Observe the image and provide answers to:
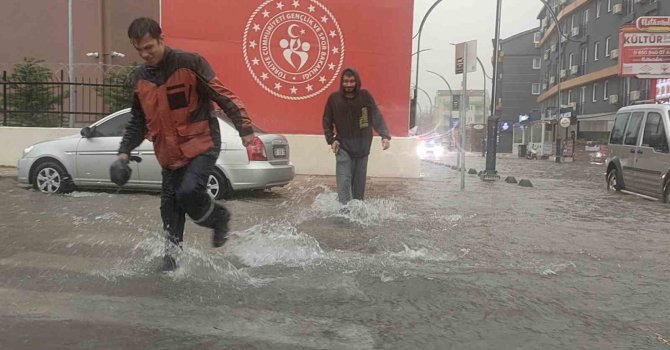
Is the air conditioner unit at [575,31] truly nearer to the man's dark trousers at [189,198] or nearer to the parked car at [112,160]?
the parked car at [112,160]

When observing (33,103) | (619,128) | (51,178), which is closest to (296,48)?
(51,178)

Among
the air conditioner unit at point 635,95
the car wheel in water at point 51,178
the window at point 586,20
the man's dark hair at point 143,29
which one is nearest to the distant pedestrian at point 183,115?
the man's dark hair at point 143,29

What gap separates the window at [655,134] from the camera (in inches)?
387

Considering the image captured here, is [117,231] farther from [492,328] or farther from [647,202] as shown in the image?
[647,202]

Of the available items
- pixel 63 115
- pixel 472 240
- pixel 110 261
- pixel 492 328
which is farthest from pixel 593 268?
pixel 63 115

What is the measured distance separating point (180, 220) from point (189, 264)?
344 millimetres

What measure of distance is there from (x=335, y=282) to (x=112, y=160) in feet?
18.3

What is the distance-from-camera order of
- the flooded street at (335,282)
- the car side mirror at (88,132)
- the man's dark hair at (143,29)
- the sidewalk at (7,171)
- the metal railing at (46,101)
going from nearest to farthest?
the flooded street at (335,282), the man's dark hair at (143,29), the car side mirror at (88,132), the sidewalk at (7,171), the metal railing at (46,101)

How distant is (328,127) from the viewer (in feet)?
22.8

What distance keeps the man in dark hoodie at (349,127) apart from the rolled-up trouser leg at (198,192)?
2924 mm

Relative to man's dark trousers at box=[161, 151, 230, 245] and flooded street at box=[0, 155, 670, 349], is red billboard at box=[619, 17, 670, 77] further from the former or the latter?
man's dark trousers at box=[161, 151, 230, 245]

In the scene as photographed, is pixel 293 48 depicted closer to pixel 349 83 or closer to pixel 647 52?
pixel 349 83

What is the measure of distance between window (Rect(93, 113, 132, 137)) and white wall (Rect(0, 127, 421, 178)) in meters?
4.57

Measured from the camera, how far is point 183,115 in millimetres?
3955
